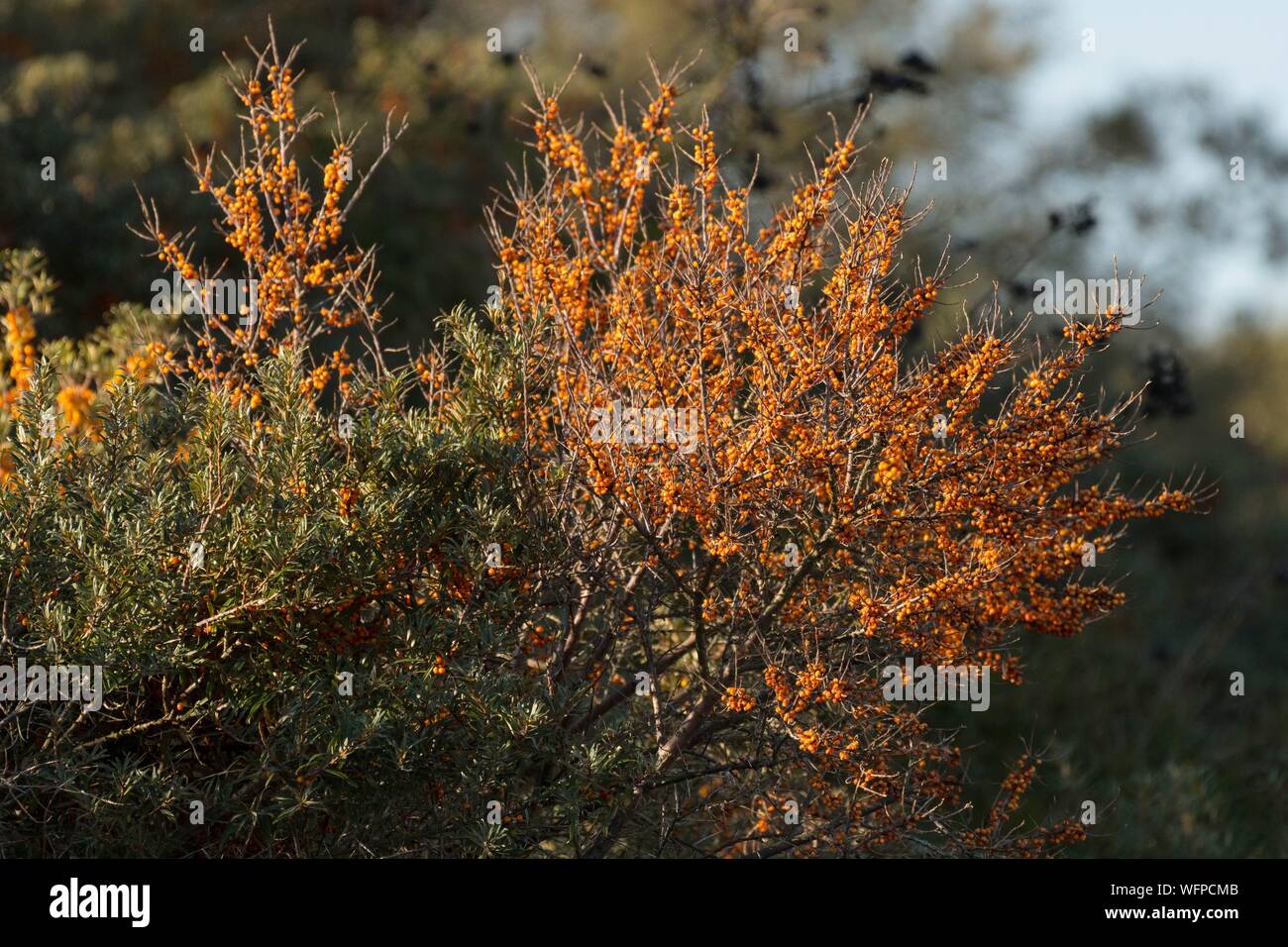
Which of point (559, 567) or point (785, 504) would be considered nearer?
point (785, 504)

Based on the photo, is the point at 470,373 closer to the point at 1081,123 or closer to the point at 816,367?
the point at 816,367

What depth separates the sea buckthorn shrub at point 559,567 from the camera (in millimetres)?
5547

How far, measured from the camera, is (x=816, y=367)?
17.9ft

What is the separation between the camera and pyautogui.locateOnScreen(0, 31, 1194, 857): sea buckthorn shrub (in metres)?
5.55

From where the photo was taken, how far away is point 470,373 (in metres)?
6.41

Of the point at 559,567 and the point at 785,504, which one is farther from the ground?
the point at 785,504

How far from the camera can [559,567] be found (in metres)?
5.96
